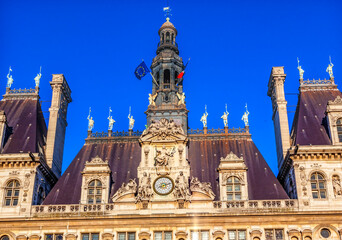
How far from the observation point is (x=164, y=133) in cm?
4838

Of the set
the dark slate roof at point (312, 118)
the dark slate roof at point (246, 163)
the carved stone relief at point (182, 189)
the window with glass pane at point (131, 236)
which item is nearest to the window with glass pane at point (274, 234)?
the dark slate roof at point (246, 163)

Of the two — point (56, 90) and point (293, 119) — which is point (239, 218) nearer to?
point (293, 119)

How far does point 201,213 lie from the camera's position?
44250 millimetres

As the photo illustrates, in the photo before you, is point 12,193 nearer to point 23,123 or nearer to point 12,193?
point 12,193

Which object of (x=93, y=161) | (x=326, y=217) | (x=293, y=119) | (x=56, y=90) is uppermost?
(x=56, y=90)

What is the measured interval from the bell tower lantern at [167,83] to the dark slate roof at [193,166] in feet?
11.8

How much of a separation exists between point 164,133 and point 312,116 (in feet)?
53.5

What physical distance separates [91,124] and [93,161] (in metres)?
8.80

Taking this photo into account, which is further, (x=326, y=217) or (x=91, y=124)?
(x=91, y=124)

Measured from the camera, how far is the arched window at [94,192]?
46781 mm

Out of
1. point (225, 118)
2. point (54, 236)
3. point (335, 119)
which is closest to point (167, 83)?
point (225, 118)

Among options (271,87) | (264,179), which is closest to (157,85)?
(271,87)

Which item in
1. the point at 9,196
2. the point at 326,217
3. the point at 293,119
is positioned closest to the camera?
the point at 326,217

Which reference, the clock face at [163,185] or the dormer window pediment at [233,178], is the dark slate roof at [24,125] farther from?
the dormer window pediment at [233,178]
